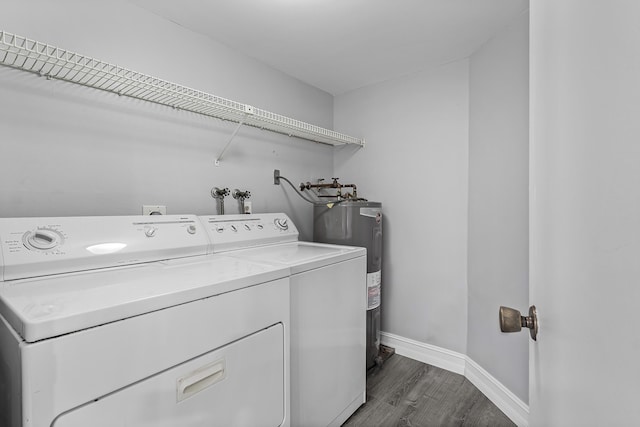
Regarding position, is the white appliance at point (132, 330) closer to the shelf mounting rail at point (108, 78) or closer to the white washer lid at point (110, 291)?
the white washer lid at point (110, 291)

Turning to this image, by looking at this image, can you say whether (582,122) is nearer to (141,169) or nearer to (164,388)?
(164,388)

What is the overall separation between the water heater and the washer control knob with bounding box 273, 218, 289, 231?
1.12 ft

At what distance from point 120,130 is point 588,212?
1866mm

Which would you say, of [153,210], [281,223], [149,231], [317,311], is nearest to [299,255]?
[317,311]

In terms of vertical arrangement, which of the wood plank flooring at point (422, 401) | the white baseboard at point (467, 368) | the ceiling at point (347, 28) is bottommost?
the wood plank flooring at point (422, 401)

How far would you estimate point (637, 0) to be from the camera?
0.29 m

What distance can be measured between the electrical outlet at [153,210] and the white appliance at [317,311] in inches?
9.9

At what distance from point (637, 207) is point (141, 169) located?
74.2 inches

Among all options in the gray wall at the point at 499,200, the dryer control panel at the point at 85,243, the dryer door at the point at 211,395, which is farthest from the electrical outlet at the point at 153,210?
the gray wall at the point at 499,200

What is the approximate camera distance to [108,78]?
Answer: 56.2 inches

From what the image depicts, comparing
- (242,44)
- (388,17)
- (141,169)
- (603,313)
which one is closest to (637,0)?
(603,313)

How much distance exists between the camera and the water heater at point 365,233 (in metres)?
2.22

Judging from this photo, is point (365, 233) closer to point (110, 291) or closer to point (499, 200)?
point (499, 200)

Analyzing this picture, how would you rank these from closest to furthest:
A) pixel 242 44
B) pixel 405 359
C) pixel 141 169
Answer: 1. pixel 141 169
2. pixel 242 44
3. pixel 405 359
